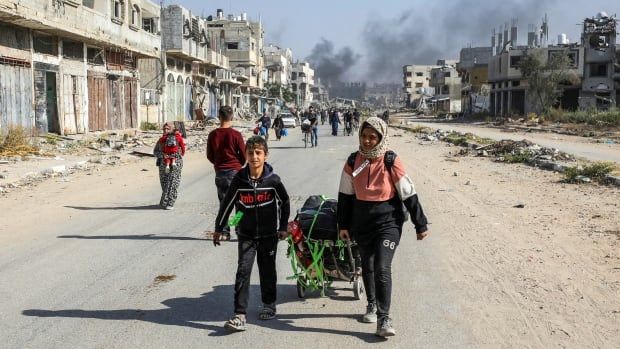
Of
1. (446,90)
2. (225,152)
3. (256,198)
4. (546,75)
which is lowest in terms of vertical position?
(256,198)

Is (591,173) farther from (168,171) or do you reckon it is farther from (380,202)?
(380,202)

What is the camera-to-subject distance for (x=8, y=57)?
74.2ft

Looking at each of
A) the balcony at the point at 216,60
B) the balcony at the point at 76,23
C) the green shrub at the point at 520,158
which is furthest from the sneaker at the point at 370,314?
the balcony at the point at 216,60

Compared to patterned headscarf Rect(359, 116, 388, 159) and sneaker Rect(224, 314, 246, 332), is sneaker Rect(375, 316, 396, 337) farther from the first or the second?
patterned headscarf Rect(359, 116, 388, 159)

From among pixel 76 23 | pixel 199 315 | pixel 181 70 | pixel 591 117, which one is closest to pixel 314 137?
pixel 76 23

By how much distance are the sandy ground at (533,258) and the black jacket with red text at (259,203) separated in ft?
5.45

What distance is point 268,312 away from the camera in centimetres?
505

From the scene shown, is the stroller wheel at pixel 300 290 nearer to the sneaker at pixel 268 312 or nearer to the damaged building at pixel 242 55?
the sneaker at pixel 268 312

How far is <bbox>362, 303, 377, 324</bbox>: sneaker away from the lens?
4906mm

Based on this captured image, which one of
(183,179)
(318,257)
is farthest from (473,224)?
(183,179)

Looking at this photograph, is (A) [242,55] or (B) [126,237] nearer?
(B) [126,237]

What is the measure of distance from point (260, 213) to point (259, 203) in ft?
0.25

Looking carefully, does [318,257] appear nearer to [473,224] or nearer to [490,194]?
[473,224]

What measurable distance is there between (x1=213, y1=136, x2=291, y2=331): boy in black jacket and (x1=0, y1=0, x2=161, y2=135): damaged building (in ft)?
59.6
